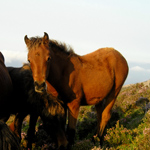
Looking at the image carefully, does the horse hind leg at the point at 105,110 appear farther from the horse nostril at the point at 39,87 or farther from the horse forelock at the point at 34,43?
the horse forelock at the point at 34,43

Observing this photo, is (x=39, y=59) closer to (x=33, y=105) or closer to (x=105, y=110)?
(x=33, y=105)

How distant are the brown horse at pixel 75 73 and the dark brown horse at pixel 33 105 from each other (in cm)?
42

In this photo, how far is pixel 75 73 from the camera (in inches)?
204

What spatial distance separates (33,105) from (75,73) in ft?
4.13

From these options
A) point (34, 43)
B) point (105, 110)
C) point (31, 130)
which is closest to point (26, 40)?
point (34, 43)

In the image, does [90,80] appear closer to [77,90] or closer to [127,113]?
[77,90]

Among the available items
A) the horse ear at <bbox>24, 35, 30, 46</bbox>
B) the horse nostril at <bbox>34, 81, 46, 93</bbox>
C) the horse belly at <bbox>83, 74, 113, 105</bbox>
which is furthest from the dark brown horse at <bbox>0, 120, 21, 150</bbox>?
the horse belly at <bbox>83, 74, 113, 105</bbox>

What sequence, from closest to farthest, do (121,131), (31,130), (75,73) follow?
(75,73) → (31,130) → (121,131)

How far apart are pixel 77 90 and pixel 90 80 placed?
1.62 feet

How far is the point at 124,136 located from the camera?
570 centimetres

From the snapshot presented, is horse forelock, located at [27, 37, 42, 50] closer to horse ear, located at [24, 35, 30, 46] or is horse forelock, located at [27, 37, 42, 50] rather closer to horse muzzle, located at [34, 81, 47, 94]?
horse ear, located at [24, 35, 30, 46]

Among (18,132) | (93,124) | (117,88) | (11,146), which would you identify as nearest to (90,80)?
(117,88)

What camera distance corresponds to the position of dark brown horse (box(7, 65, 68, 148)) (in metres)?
4.20

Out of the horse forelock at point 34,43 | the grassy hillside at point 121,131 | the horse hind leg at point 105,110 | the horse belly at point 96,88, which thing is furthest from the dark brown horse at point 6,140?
the horse hind leg at point 105,110
